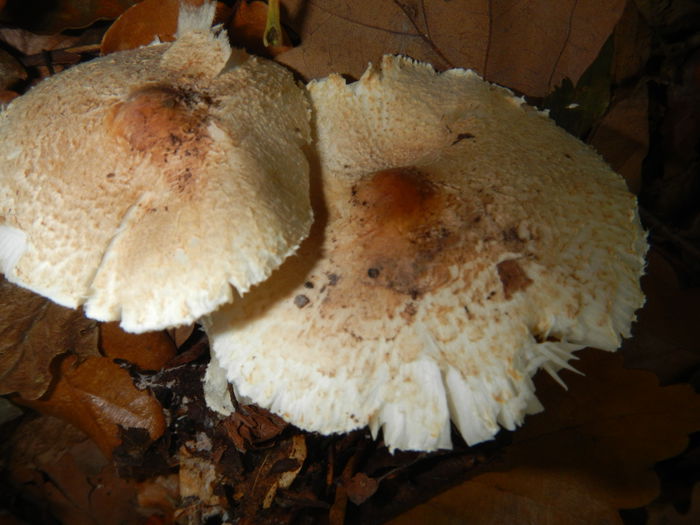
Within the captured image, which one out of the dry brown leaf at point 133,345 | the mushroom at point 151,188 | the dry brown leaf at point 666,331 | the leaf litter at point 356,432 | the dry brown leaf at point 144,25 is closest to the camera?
the mushroom at point 151,188

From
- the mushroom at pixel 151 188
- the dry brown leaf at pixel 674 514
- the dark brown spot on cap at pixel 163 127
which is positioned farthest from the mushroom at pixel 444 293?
the dry brown leaf at pixel 674 514

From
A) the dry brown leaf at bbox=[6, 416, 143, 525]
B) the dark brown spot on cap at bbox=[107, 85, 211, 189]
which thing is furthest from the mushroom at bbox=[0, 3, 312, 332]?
the dry brown leaf at bbox=[6, 416, 143, 525]

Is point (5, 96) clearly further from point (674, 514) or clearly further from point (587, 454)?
point (674, 514)

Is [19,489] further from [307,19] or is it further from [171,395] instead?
[307,19]

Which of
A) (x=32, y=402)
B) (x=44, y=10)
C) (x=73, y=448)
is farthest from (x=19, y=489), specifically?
(x=44, y=10)

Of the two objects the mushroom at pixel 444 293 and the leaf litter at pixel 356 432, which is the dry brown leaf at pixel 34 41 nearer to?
the leaf litter at pixel 356 432

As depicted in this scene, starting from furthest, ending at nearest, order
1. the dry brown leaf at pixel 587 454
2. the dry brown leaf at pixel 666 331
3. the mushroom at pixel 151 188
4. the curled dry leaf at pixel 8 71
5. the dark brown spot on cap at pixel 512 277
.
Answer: the curled dry leaf at pixel 8 71
the dry brown leaf at pixel 666 331
the dry brown leaf at pixel 587 454
the dark brown spot on cap at pixel 512 277
the mushroom at pixel 151 188

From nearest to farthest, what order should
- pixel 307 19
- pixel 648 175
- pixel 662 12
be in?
pixel 307 19 → pixel 662 12 → pixel 648 175
